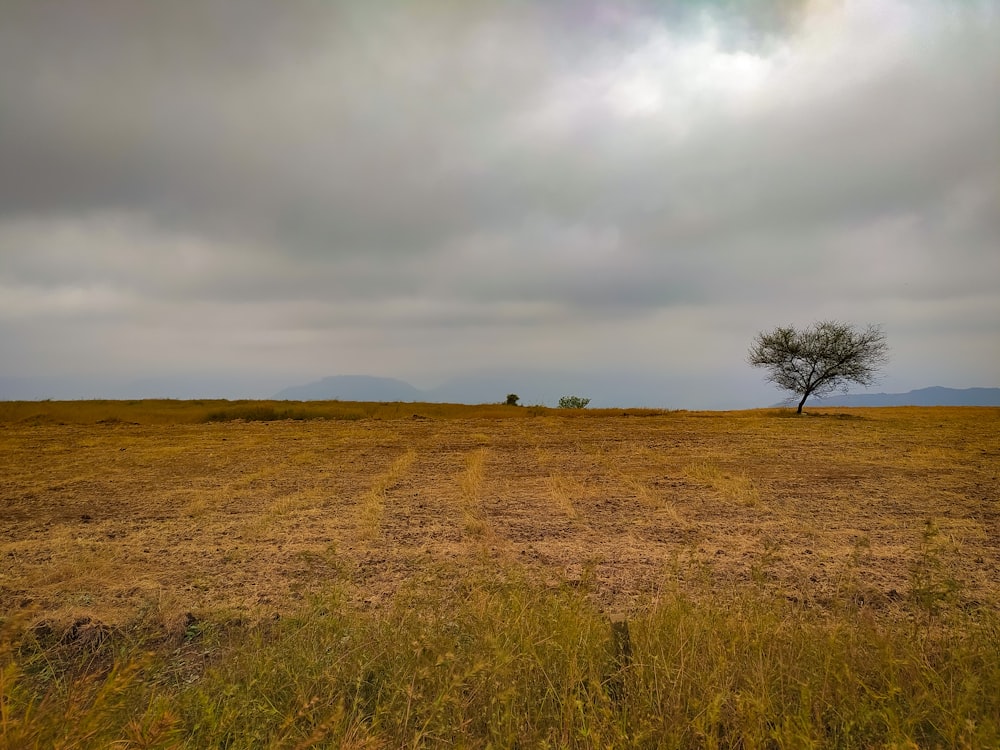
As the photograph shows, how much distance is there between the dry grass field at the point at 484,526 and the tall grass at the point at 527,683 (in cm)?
17

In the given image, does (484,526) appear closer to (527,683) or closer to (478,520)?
(478,520)

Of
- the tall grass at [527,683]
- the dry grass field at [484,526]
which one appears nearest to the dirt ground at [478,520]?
the dry grass field at [484,526]

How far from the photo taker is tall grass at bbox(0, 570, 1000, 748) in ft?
9.48

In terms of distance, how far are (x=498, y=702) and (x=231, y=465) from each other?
38.3ft

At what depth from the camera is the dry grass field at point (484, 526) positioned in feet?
16.7

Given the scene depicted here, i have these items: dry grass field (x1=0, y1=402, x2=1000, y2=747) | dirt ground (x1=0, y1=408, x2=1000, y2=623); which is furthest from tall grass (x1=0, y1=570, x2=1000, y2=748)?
dirt ground (x1=0, y1=408, x2=1000, y2=623)

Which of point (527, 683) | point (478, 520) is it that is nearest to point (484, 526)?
point (478, 520)

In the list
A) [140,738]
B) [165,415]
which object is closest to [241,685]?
[140,738]

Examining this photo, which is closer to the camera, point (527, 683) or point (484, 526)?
point (527, 683)

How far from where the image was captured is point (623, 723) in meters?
2.89

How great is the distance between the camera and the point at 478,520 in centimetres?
818

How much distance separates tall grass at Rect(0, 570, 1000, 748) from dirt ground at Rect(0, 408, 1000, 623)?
0.63m

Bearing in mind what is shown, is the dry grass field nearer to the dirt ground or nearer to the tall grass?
the dirt ground

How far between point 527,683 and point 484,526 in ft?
14.7
